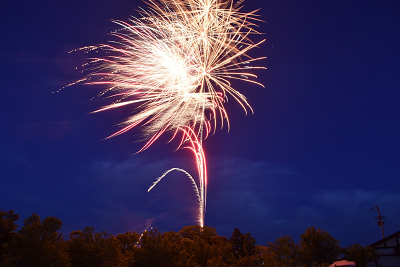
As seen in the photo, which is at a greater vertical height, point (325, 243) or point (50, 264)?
point (325, 243)

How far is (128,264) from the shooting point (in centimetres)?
2122

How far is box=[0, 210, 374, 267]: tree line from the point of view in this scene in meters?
18.0

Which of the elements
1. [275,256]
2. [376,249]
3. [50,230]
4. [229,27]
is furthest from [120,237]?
[376,249]

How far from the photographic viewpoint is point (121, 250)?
25016 mm

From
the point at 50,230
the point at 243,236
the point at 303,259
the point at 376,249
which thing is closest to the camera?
the point at 50,230

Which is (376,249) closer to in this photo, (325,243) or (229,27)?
(325,243)

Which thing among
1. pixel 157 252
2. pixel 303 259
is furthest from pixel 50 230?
pixel 303 259

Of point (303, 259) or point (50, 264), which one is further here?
point (303, 259)

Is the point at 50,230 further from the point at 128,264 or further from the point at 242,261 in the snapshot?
the point at 242,261

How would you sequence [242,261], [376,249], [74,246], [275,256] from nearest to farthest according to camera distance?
[74,246], [275,256], [376,249], [242,261]

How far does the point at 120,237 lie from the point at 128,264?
23.1ft

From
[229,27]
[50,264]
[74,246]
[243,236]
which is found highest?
[229,27]

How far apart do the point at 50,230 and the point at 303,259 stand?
77.7ft

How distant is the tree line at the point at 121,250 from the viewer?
59.2 feet
